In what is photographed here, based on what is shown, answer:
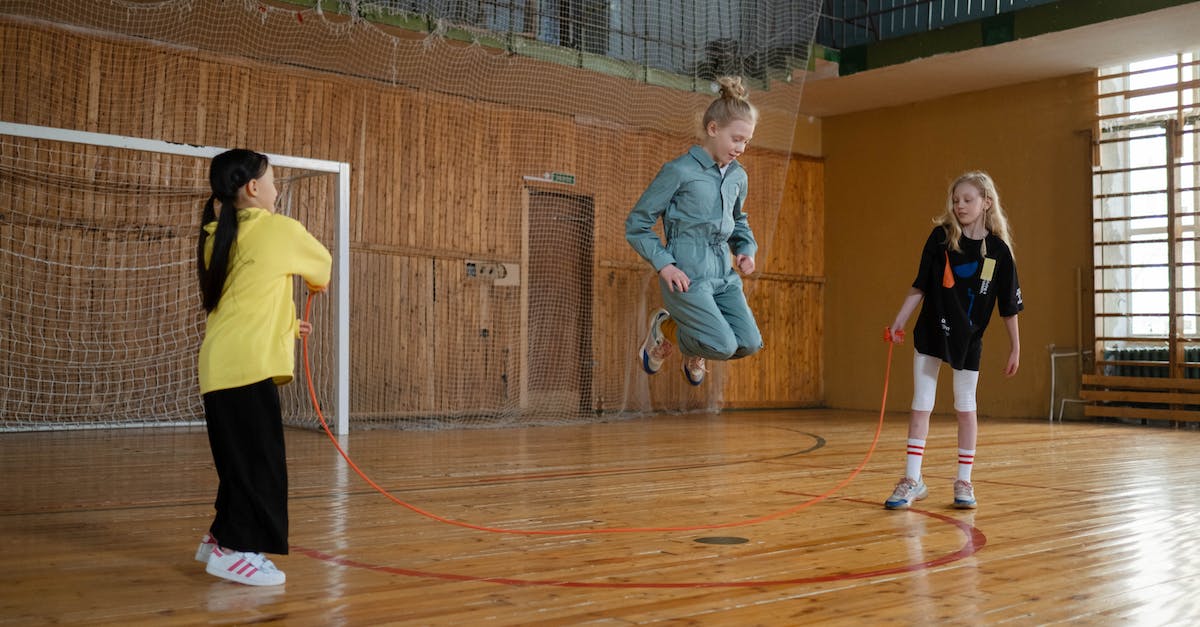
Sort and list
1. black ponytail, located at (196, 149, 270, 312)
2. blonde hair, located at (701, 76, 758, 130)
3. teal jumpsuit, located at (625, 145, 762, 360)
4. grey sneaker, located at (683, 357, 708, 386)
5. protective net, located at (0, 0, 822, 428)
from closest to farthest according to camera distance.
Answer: black ponytail, located at (196, 149, 270, 312)
blonde hair, located at (701, 76, 758, 130)
teal jumpsuit, located at (625, 145, 762, 360)
grey sneaker, located at (683, 357, 708, 386)
protective net, located at (0, 0, 822, 428)

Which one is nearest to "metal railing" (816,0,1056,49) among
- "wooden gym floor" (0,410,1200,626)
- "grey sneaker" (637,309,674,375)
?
"wooden gym floor" (0,410,1200,626)

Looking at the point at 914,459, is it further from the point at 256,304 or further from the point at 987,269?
the point at 256,304

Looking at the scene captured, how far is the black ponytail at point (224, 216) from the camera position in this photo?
2867 mm

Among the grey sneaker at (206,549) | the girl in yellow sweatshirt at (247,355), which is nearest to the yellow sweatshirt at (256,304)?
the girl in yellow sweatshirt at (247,355)

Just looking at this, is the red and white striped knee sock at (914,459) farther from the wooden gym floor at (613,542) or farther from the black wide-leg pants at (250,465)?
the black wide-leg pants at (250,465)

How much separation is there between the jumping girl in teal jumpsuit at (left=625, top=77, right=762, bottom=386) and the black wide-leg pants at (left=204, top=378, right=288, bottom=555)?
1678 mm

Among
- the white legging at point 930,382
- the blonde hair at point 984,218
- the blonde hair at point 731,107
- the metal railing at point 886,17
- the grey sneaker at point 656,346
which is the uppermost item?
the metal railing at point 886,17

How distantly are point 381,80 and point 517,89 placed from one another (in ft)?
4.26

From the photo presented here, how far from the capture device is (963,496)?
4359 mm

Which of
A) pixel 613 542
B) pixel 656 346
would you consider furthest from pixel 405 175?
pixel 613 542

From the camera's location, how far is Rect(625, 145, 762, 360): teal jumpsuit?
13.4ft

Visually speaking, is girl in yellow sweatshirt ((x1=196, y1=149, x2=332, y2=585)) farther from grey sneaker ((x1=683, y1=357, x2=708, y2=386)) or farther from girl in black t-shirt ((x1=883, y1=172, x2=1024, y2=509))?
girl in black t-shirt ((x1=883, y1=172, x2=1024, y2=509))

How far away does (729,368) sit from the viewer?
39.9ft

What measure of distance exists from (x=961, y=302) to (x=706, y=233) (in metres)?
1.10
